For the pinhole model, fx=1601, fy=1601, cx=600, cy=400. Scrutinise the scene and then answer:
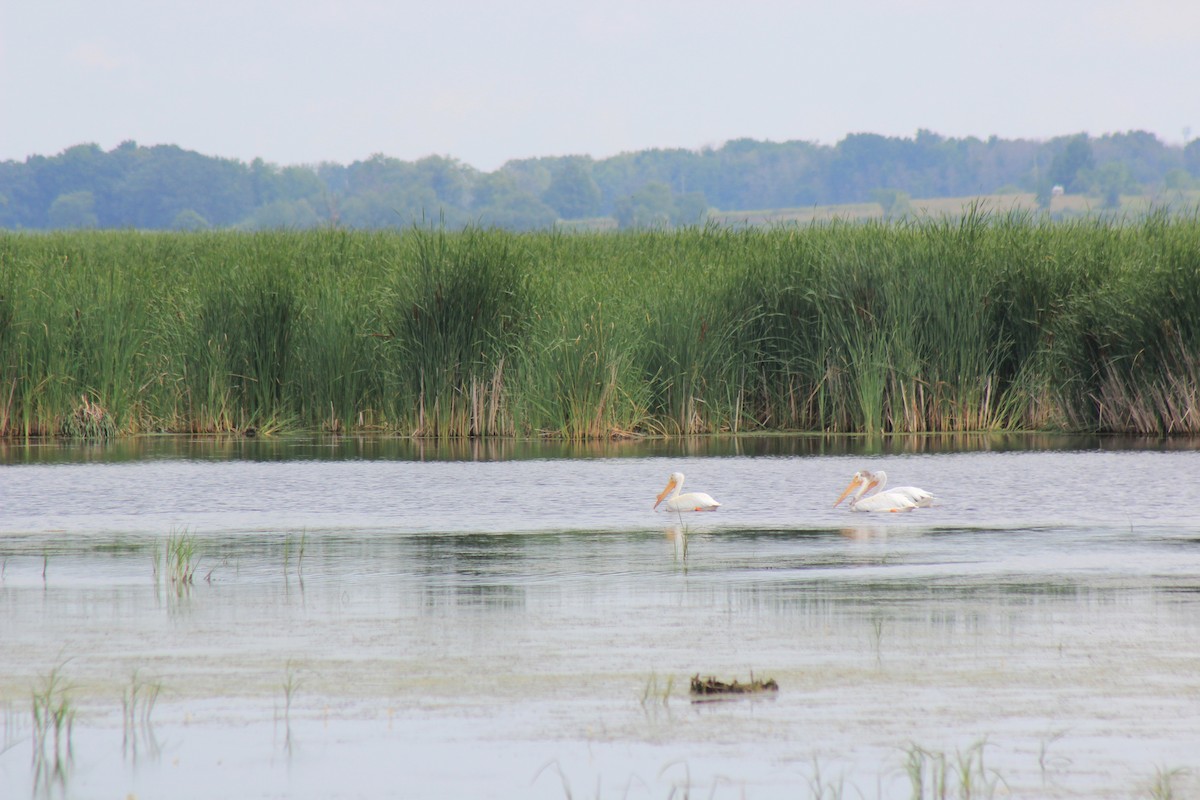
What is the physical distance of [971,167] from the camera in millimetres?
133375

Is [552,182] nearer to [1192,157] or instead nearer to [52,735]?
[1192,157]

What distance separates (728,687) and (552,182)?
97888 millimetres

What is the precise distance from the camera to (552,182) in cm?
10200

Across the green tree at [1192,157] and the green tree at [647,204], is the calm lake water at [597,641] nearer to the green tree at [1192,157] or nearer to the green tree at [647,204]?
the green tree at [647,204]

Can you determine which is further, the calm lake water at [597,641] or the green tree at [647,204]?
the green tree at [647,204]

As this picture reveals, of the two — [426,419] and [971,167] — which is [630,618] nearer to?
[426,419]

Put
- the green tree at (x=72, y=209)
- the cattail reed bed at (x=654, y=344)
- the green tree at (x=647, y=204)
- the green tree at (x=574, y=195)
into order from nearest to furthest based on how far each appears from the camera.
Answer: the cattail reed bed at (x=654, y=344)
the green tree at (x=647, y=204)
the green tree at (x=72, y=209)
the green tree at (x=574, y=195)

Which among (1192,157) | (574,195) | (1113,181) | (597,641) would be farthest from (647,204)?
(597,641)

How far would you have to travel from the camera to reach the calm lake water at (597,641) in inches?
178

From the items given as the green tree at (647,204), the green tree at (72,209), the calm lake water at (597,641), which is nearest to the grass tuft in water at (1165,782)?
the calm lake water at (597,641)

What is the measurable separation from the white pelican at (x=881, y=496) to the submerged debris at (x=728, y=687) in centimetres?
543

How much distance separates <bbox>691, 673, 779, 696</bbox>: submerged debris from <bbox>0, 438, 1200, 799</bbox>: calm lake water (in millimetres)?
76

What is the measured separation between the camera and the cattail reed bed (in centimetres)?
1677

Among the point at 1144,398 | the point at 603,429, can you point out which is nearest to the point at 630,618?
the point at 603,429
